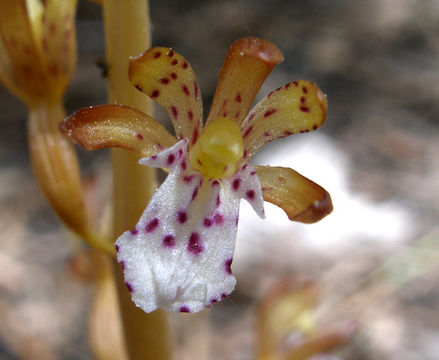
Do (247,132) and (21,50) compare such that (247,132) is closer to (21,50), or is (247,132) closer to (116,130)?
(116,130)

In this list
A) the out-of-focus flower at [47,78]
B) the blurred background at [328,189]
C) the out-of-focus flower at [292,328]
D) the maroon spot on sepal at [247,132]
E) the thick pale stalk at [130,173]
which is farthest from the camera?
the blurred background at [328,189]

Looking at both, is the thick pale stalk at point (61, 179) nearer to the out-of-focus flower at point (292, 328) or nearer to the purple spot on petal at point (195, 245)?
the purple spot on petal at point (195, 245)

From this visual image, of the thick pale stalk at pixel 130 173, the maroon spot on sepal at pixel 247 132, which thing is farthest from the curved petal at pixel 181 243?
the thick pale stalk at pixel 130 173

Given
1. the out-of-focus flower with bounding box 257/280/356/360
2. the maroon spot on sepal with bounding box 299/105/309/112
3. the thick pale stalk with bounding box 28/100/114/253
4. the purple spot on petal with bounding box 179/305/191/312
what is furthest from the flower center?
the out-of-focus flower with bounding box 257/280/356/360

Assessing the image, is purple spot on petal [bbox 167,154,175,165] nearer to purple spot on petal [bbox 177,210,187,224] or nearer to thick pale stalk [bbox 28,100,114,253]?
purple spot on petal [bbox 177,210,187,224]

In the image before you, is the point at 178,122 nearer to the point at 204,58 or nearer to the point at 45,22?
the point at 45,22

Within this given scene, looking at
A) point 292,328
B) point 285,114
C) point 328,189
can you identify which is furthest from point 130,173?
point 328,189

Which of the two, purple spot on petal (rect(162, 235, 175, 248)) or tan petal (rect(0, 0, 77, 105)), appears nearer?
purple spot on petal (rect(162, 235, 175, 248))

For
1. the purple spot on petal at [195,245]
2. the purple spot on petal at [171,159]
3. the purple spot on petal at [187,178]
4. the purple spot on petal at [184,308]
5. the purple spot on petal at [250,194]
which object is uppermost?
the purple spot on petal at [171,159]
